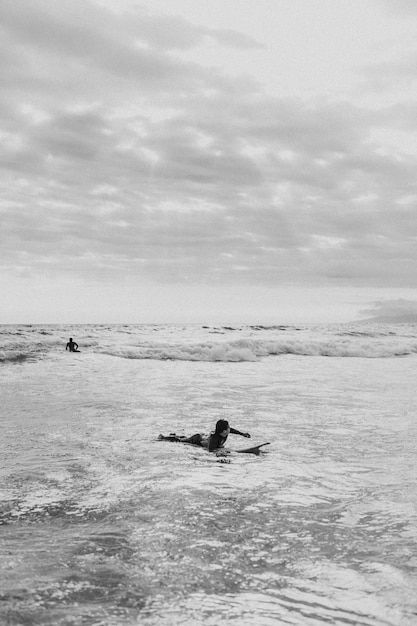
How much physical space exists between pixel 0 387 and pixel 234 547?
1692 centimetres

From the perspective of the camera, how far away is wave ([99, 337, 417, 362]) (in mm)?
37906

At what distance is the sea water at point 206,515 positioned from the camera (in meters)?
4.54

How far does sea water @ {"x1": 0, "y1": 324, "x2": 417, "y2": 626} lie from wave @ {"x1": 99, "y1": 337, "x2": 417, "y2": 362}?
20.8 m

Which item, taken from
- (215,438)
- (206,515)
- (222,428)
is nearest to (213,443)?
(215,438)

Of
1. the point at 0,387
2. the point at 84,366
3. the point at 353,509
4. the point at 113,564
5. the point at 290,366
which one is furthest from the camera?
the point at 290,366

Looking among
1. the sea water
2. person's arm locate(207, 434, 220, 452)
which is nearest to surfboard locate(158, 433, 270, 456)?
person's arm locate(207, 434, 220, 452)

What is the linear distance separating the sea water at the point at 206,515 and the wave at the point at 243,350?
68.1 ft

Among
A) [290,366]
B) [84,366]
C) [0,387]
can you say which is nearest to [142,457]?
[0,387]

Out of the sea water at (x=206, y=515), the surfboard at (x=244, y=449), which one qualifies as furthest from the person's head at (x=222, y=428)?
the sea water at (x=206, y=515)

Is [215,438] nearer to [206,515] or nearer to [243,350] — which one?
[206,515]

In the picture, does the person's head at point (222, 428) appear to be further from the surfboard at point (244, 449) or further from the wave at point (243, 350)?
the wave at point (243, 350)

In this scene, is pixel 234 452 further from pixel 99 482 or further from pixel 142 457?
pixel 99 482

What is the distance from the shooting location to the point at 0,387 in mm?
20594

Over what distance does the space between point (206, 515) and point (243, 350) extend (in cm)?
3238
